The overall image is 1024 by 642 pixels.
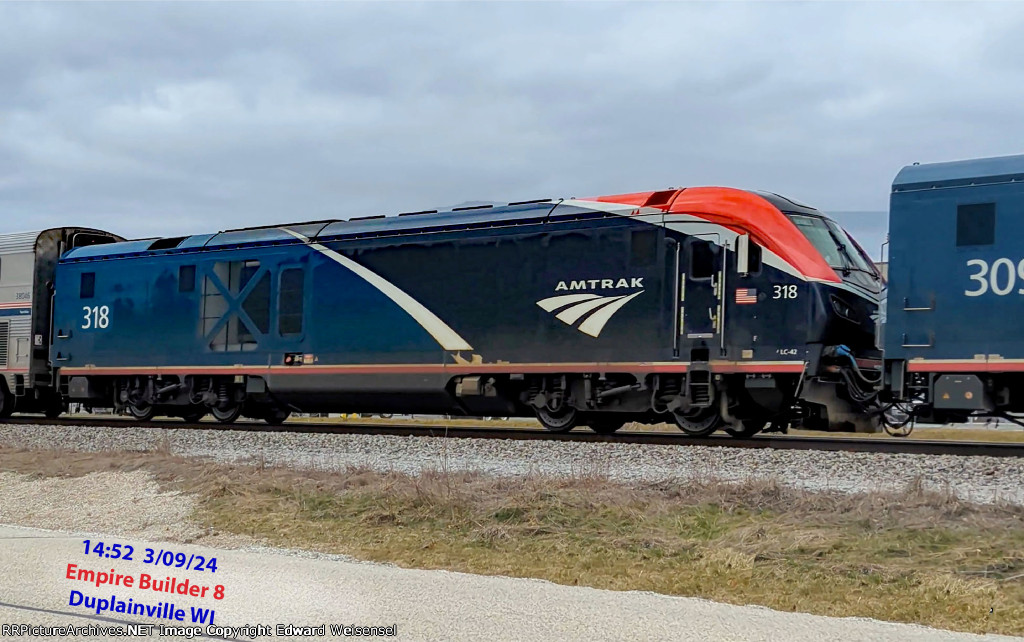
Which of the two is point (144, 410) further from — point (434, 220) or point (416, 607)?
point (416, 607)

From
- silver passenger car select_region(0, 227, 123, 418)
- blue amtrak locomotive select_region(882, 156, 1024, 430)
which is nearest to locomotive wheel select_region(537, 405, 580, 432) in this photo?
blue amtrak locomotive select_region(882, 156, 1024, 430)

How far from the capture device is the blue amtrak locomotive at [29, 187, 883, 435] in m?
15.0

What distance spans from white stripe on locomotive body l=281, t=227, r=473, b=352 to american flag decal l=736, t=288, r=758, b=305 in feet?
15.2

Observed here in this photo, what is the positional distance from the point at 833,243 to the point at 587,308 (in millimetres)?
3825

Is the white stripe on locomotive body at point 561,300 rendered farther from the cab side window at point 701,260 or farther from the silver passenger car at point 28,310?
the silver passenger car at point 28,310

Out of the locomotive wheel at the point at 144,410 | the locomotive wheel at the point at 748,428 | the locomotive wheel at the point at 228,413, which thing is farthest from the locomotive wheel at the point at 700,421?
the locomotive wheel at the point at 144,410

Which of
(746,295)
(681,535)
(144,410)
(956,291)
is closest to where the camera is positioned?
(681,535)

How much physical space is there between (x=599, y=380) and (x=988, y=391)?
5.57m

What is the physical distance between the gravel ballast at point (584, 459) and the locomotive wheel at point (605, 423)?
2.55 metres

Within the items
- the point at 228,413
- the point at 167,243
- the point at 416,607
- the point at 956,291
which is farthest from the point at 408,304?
the point at 416,607

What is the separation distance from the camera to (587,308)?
16.4m

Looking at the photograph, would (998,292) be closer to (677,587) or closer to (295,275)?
(677,587)

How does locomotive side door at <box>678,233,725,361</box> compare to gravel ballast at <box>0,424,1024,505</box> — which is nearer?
gravel ballast at <box>0,424,1024,505</box>

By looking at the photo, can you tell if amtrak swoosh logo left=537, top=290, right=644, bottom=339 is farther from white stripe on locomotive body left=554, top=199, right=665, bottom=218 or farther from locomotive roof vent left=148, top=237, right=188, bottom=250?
locomotive roof vent left=148, top=237, right=188, bottom=250
